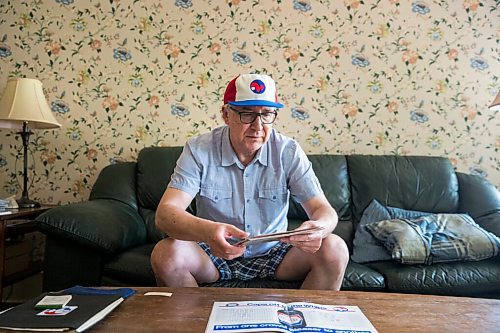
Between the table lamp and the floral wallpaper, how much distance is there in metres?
0.26

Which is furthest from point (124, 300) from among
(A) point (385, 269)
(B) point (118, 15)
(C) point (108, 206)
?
(B) point (118, 15)

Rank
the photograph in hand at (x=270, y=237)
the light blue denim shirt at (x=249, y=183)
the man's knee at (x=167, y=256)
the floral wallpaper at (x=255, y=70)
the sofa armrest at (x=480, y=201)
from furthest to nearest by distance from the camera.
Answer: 1. the floral wallpaper at (x=255, y=70)
2. the sofa armrest at (x=480, y=201)
3. the light blue denim shirt at (x=249, y=183)
4. the man's knee at (x=167, y=256)
5. the photograph in hand at (x=270, y=237)

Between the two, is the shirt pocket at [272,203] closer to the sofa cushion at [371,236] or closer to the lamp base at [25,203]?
the sofa cushion at [371,236]

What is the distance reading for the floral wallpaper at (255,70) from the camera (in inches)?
98.2

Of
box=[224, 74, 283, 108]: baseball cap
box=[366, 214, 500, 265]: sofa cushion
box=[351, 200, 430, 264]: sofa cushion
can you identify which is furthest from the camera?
box=[351, 200, 430, 264]: sofa cushion

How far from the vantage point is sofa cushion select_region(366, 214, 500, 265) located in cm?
171

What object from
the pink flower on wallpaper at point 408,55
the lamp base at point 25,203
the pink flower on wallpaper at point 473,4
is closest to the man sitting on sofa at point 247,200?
the lamp base at point 25,203

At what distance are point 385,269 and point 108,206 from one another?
1.35m

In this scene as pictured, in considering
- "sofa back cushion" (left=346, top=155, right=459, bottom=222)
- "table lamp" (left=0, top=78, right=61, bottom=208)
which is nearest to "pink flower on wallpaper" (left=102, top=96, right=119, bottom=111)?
"table lamp" (left=0, top=78, right=61, bottom=208)

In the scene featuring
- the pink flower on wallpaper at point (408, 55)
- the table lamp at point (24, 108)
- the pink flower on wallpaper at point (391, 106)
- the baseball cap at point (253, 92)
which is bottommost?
the table lamp at point (24, 108)

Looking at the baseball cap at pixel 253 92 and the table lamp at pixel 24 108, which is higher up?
the baseball cap at pixel 253 92

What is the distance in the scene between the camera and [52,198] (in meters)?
2.48

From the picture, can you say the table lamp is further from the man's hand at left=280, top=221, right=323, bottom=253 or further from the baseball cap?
the man's hand at left=280, top=221, right=323, bottom=253

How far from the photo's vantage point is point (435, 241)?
176 cm
